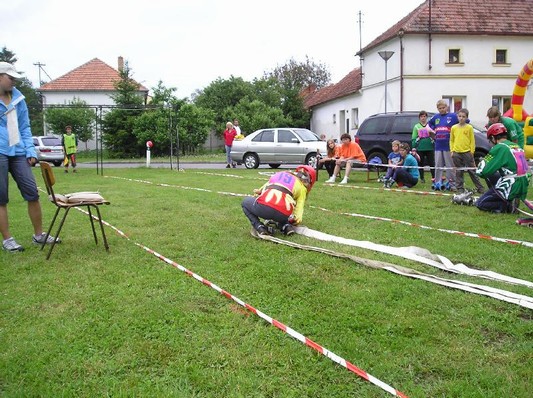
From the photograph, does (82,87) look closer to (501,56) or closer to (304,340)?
(501,56)

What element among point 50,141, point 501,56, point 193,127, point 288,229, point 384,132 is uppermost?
point 501,56

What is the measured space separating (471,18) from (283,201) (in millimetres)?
25560

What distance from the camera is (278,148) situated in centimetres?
1923

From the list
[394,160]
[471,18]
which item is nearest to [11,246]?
[394,160]

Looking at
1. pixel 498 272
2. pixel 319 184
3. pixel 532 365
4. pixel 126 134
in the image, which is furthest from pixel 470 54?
pixel 532 365

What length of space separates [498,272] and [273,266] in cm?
209

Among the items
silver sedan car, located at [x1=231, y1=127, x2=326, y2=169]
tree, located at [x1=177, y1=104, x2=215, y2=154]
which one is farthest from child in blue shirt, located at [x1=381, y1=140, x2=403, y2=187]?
tree, located at [x1=177, y1=104, x2=215, y2=154]

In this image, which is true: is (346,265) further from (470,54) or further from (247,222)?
(470,54)

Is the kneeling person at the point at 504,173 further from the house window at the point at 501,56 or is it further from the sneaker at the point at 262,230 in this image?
the house window at the point at 501,56

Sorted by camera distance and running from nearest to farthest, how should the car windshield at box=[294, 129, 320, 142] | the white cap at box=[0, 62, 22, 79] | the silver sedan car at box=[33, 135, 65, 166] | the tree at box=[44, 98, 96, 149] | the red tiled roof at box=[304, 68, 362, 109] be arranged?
1. the white cap at box=[0, 62, 22, 79]
2. the car windshield at box=[294, 129, 320, 142]
3. the silver sedan car at box=[33, 135, 65, 166]
4. the red tiled roof at box=[304, 68, 362, 109]
5. the tree at box=[44, 98, 96, 149]

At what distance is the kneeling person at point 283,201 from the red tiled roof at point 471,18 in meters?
21.9

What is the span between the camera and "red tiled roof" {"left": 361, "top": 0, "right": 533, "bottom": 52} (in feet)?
86.1

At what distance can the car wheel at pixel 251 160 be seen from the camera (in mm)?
→ 19639

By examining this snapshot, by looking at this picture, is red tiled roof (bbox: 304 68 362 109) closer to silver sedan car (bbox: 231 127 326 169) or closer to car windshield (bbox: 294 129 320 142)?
car windshield (bbox: 294 129 320 142)
